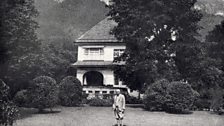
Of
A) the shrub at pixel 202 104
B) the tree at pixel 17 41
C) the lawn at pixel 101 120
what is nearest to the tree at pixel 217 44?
the shrub at pixel 202 104

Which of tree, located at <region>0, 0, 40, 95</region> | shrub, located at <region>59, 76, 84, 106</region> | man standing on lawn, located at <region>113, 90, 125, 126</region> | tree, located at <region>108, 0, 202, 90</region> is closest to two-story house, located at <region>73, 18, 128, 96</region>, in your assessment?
tree, located at <region>108, 0, 202, 90</region>

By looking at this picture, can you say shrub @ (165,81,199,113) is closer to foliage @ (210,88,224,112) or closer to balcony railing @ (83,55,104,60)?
foliage @ (210,88,224,112)

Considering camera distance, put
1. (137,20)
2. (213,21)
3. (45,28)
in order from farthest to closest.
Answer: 1. (213,21)
2. (45,28)
3. (137,20)

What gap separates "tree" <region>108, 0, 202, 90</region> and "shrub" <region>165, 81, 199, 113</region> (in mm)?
3148

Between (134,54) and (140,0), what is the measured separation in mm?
4964

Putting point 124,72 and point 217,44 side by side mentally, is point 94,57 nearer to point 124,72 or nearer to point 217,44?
point 124,72

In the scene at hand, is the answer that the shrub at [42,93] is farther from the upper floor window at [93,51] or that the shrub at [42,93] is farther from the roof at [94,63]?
the upper floor window at [93,51]

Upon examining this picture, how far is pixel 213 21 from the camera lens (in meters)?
94.8

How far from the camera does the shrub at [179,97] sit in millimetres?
25391

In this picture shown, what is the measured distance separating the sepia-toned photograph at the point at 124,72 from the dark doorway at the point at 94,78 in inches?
5.7

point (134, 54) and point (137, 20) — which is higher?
point (137, 20)

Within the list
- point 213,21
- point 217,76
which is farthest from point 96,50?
point 213,21

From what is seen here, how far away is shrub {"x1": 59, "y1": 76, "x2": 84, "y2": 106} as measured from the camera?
28984 mm

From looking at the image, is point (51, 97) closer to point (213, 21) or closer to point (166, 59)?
point (166, 59)
